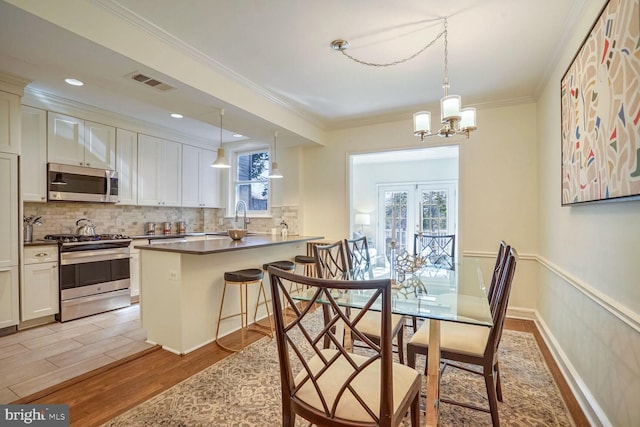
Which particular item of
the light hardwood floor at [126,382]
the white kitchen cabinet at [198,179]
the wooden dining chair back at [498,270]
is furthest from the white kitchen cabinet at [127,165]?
the wooden dining chair back at [498,270]

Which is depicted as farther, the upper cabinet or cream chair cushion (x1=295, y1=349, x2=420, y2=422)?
the upper cabinet

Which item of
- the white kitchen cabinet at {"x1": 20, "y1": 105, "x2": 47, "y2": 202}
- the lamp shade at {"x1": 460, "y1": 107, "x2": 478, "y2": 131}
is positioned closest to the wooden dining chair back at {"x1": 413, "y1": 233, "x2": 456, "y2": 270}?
the lamp shade at {"x1": 460, "y1": 107, "x2": 478, "y2": 131}

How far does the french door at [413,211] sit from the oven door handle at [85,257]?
16.2ft

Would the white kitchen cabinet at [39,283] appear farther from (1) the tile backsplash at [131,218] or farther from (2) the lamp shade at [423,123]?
(2) the lamp shade at [423,123]

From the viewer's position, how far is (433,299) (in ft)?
5.96

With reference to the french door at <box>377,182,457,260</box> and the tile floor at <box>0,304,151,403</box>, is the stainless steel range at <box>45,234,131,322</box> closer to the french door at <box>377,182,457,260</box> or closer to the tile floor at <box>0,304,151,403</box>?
the tile floor at <box>0,304,151,403</box>

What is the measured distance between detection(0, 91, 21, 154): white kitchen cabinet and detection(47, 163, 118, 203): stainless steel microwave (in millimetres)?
626

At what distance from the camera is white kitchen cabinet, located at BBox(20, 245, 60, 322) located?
3.19 m

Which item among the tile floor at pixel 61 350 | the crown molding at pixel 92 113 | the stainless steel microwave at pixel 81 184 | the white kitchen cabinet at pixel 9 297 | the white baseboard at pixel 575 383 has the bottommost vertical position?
the tile floor at pixel 61 350

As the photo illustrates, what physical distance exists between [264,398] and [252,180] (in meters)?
4.19

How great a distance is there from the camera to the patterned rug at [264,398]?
180 cm

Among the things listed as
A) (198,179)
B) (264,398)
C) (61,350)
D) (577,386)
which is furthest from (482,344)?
(198,179)

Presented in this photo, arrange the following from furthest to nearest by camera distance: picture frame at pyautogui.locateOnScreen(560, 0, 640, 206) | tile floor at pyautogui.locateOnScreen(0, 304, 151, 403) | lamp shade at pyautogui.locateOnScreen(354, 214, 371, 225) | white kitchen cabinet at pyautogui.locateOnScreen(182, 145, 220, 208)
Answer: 1. lamp shade at pyautogui.locateOnScreen(354, 214, 371, 225)
2. white kitchen cabinet at pyautogui.locateOnScreen(182, 145, 220, 208)
3. tile floor at pyautogui.locateOnScreen(0, 304, 151, 403)
4. picture frame at pyautogui.locateOnScreen(560, 0, 640, 206)

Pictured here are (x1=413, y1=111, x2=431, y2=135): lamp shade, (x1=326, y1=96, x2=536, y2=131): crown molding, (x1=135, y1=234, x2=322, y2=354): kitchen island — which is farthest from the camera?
(x1=326, y1=96, x2=536, y2=131): crown molding
